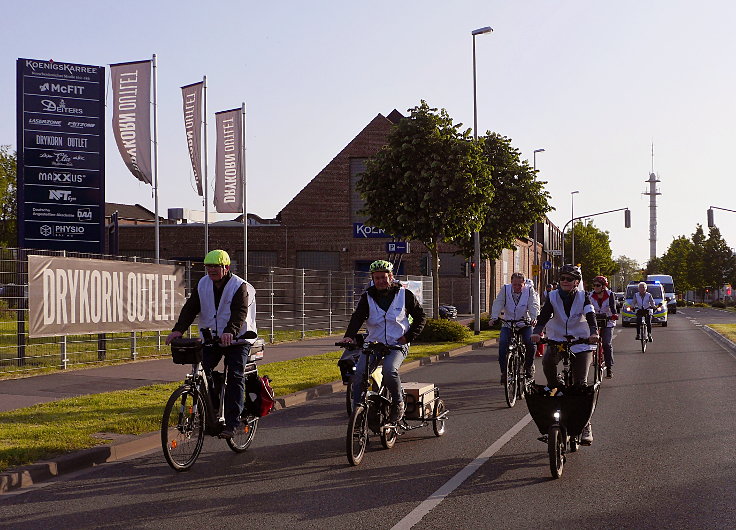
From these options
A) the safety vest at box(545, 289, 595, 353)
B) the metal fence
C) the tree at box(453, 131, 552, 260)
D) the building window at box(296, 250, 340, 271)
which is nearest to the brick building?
the building window at box(296, 250, 340, 271)

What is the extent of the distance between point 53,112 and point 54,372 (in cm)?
536

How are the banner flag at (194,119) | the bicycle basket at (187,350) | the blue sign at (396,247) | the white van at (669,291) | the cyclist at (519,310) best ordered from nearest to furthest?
the bicycle basket at (187,350)
the cyclist at (519,310)
the banner flag at (194,119)
the blue sign at (396,247)
the white van at (669,291)

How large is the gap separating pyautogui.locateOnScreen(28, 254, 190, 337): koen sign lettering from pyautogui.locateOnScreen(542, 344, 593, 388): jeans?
340 inches

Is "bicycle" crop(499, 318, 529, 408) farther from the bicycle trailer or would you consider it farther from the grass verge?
the bicycle trailer

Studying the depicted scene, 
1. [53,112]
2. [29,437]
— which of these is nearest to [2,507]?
[29,437]

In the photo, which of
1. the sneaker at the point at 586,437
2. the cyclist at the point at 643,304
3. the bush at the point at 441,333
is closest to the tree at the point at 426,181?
the bush at the point at 441,333

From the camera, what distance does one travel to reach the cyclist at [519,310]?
12.0 meters

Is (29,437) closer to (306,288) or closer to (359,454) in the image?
(359,454)

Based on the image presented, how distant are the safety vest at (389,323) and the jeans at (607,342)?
7897 millimetres

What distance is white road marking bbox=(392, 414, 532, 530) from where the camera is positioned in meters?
5.68

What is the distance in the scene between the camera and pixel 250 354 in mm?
8023

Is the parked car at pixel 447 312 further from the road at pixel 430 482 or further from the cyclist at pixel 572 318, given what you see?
the cyclist at pixel 572 318

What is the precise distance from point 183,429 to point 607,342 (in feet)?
32.3

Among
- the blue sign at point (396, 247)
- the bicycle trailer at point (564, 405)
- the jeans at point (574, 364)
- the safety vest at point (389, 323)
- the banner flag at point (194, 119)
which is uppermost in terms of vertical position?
the banner flag at point (194, 119)
